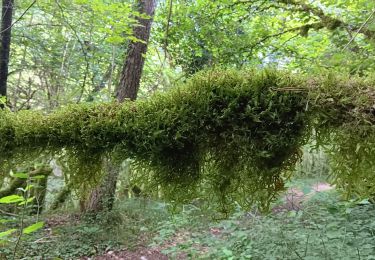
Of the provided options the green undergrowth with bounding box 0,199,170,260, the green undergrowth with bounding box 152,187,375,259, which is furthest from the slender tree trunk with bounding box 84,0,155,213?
the green undergrowth with bounding box 152,187,375,259

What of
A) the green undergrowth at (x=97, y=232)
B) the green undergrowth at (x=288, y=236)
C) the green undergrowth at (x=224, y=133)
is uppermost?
the green undergrowth at (x=224, y=133)

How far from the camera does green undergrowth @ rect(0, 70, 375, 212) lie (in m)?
1.08

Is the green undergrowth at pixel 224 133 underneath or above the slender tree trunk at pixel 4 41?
underneath

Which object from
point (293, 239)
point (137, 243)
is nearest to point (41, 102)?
point (137, 243)

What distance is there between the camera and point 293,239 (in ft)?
10.8

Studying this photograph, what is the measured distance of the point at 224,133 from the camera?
1.21m

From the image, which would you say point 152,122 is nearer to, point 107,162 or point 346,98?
point 107,162

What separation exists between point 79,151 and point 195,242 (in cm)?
357

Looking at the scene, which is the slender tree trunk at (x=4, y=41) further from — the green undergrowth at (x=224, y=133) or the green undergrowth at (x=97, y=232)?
the green undergrowth at (x=224, y=133)

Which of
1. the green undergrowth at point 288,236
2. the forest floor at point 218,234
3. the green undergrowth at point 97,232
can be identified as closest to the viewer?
the green undergrowth at point 288,236

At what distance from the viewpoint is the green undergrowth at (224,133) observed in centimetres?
108

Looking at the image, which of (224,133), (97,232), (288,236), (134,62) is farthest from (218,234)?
(224,133)

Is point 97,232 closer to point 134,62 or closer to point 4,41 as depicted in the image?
point 134,62

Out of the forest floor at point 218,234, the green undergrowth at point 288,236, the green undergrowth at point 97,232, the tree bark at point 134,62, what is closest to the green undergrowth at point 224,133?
the forest floor at point 218,234
